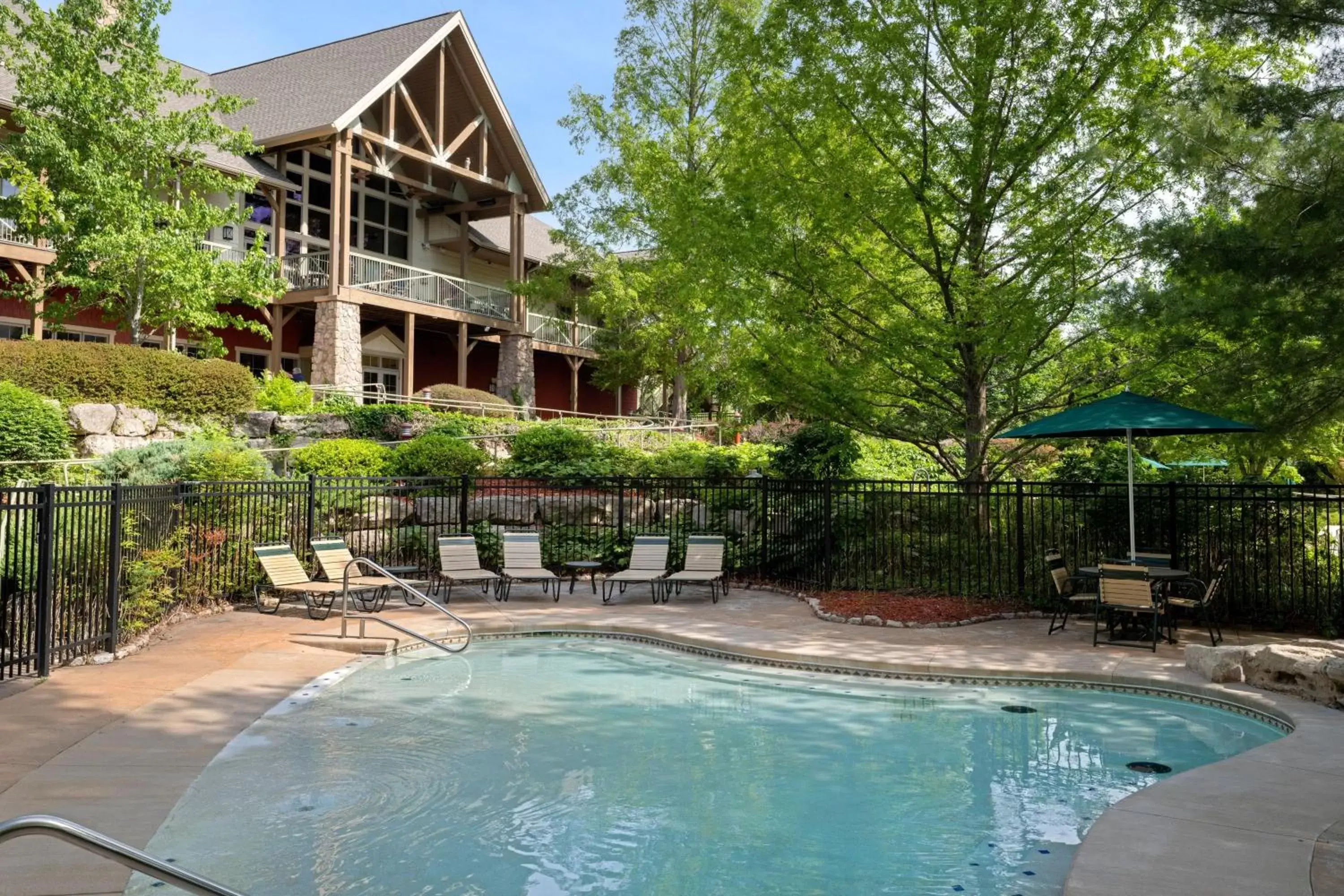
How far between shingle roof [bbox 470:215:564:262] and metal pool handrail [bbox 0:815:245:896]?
31.4m

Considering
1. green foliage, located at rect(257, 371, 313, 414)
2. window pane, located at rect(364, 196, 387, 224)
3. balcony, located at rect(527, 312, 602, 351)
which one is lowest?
green foliage, located at rect(257, 371, 313, 414)

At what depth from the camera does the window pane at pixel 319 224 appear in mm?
Result: 30375

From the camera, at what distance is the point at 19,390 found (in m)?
15.8

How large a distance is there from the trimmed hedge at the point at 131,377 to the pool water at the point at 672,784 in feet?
40.9

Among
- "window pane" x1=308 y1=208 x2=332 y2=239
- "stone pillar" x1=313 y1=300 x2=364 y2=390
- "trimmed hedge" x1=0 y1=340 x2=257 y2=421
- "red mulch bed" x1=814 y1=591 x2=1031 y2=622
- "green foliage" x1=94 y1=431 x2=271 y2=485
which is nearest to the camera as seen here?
"red mulch bed" x1=814 y1=591 x2=1031 y2=622

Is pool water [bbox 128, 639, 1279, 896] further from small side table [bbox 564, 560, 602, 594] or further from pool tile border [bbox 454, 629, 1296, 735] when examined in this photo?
small side table [bbox 564, 560, 602, 594]

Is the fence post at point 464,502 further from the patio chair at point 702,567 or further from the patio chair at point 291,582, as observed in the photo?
the patio chair at point 702,567

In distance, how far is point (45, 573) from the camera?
7660 mm

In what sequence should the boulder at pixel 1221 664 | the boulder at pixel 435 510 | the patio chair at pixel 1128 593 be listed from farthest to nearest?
the boulder at pixel 435 510 → the patio chair at pixel 1128 593 → the boulder at pixel 1221 664

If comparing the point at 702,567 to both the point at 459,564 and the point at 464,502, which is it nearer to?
the point at 459,564

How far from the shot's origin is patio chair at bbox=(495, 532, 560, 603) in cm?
1291

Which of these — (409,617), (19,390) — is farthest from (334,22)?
(409,617)

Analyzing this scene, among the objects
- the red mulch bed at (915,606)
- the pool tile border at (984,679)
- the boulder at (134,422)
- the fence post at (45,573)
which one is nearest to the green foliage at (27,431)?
the boulder at (134,422)

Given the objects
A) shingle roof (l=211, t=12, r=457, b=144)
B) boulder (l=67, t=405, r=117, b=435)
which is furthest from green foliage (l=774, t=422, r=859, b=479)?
shingle roof (l=211, t=12, r=457, b=144)
